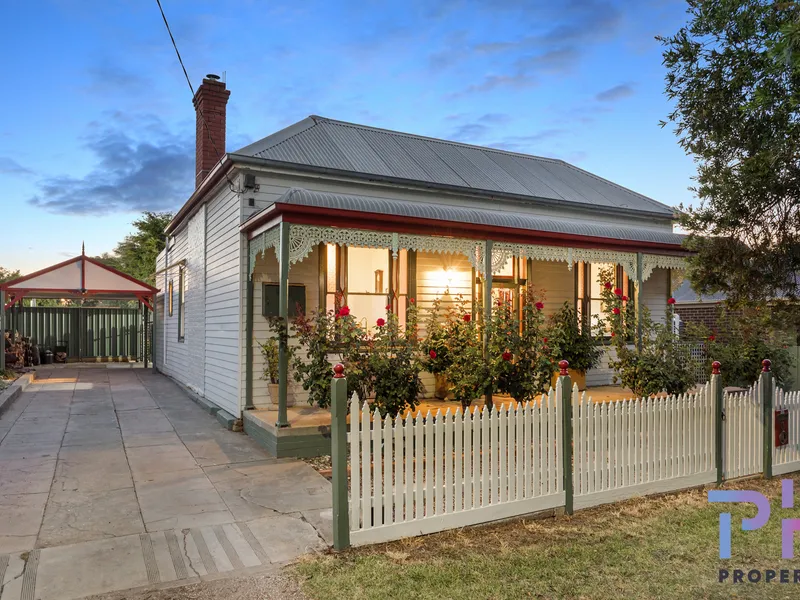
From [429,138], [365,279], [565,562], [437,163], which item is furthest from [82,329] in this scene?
[565,562]

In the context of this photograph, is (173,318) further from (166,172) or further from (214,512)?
(166,172)

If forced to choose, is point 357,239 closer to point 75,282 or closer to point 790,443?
point 790,443

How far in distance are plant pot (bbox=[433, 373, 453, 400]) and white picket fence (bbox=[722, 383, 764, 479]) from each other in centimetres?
466

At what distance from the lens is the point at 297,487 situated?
600 cm

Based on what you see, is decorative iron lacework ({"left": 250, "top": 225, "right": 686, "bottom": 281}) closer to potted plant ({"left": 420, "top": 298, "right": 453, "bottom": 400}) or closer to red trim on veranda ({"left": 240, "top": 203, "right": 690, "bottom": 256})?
red trim on veranda ({"left": 240, "top": 203, "right": 690, "bottom": 256})

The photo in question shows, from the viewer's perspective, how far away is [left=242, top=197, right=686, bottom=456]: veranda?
7609mm

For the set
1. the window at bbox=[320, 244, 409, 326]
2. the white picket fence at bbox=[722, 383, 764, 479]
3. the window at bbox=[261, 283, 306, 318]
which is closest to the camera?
the white picket fence at bbox=[722, 383, 764, 479]

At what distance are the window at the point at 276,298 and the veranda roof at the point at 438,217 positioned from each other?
999 millimetres

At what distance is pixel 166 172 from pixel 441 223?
84.8ft

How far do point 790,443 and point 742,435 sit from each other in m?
0.94

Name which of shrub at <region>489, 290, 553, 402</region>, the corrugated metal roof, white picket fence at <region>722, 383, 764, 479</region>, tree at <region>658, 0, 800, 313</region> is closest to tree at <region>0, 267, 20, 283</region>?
the corrugated metal roof

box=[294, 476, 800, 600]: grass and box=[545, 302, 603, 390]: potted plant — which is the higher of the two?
box=[545, 302, 603, 390]: potted plant

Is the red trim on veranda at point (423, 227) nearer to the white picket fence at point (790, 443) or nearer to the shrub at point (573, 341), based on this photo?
the shrub at point (573, 341)

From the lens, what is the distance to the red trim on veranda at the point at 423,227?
756 cm
